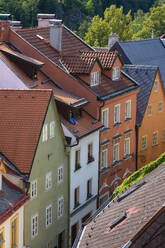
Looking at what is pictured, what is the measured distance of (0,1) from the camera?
6673 inches

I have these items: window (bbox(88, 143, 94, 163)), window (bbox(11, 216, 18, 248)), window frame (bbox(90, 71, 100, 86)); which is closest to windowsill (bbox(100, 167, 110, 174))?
window (bbox(88, 143, 94, 163))

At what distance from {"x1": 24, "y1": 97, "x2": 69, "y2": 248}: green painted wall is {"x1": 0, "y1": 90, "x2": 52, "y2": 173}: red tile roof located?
2.46 feet

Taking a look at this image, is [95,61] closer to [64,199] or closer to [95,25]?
[64,199]

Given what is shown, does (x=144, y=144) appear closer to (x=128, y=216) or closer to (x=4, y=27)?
(x=4, y=27)

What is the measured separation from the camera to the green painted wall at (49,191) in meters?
38.8

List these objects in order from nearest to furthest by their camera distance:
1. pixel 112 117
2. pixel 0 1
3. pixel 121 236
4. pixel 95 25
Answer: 1. pixel 121 236
2. pixel 112 117
3. pixel 95 25
4. pixel 0 1

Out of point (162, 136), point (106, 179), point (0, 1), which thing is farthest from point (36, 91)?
point (0, 1)

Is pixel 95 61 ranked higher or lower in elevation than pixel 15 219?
higher

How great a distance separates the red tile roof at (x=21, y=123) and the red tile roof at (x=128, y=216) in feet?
22.7

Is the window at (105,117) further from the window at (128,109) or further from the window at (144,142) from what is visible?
the window at (144,142)

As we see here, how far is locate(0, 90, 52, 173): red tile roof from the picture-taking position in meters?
38.0

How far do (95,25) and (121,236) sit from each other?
288ft

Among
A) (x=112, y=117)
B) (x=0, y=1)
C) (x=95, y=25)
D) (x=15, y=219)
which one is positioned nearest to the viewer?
(x=15, y=219)

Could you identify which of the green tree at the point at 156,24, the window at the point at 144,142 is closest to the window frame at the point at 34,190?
the window at the point at 144,142
